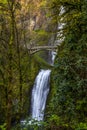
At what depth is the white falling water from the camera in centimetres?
1988

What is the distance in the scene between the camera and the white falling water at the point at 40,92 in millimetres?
19880

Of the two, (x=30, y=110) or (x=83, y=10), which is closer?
(x=83, y=10)

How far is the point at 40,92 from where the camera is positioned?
66.8ft

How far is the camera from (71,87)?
23.7ft

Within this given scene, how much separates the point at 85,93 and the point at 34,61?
15115 mm

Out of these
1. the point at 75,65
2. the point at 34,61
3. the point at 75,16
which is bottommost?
the point at 34,61

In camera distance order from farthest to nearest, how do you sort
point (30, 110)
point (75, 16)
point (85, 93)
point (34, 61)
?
point (34, 61), point (30, 110), point (75, 16), point (85, 93)

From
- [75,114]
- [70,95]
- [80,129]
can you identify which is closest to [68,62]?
[70,95]

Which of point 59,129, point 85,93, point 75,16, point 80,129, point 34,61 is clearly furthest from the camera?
point 34,61

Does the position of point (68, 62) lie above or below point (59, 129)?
above

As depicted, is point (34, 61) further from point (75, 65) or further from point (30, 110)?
point (75, 65)

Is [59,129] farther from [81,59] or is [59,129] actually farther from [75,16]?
[75,16]

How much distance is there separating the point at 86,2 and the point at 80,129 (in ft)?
12.7

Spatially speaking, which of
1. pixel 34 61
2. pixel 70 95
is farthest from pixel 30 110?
pixel 70 95
